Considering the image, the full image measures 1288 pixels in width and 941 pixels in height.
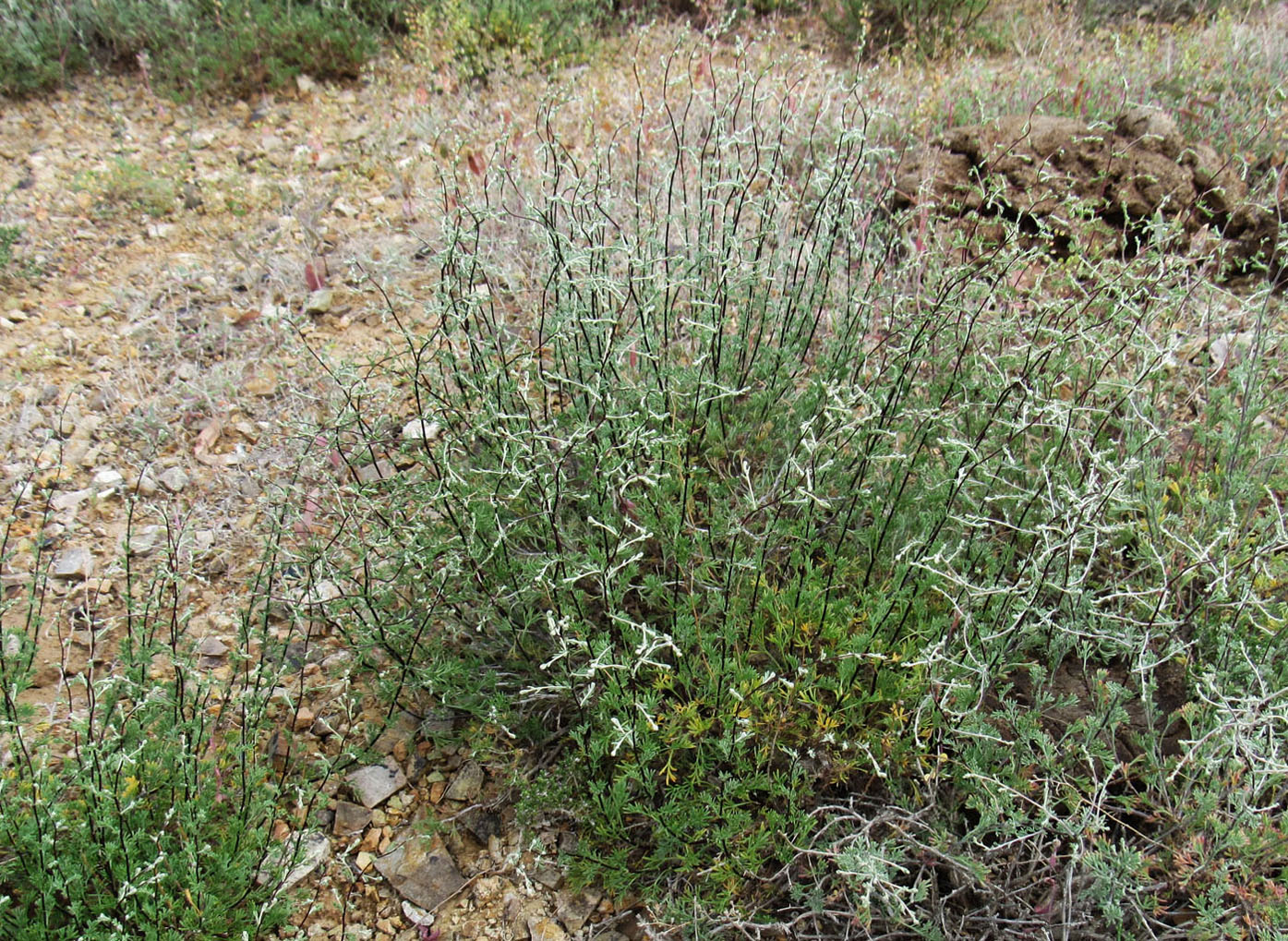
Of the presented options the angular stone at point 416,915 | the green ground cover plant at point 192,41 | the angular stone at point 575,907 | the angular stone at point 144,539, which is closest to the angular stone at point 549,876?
the angular stone at point 575,907

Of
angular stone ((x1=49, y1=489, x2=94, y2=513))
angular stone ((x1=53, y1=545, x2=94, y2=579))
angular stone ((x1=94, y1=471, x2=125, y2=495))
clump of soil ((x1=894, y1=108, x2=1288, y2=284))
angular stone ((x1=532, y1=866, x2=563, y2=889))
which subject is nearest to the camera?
angular stone ((x1=532, y1=866, x2=563, y2=889))

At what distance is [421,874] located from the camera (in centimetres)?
269

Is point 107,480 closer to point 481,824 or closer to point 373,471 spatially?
point 373,471

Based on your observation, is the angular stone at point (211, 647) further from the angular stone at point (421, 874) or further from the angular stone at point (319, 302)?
the angular stone at point (319, 302)

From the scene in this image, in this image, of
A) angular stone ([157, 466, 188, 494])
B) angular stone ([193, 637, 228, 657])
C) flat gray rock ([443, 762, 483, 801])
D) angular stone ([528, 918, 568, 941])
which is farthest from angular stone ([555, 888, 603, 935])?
angular stone ([157, 466, 188, 494])

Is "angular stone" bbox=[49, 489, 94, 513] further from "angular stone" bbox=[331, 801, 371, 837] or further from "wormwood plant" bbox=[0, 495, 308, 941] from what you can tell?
"angular stone" bbox=[331, 801, 371, 837]

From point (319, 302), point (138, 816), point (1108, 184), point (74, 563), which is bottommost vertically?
point (138, 816)

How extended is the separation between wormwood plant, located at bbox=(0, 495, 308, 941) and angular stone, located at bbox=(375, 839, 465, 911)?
30 centimetres

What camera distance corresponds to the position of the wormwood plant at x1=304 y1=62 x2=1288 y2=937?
→ 7.71 ft

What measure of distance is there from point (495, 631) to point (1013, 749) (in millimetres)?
1574

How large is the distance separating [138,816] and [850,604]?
2.06 metres

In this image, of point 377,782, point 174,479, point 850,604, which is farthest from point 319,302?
point 850,604

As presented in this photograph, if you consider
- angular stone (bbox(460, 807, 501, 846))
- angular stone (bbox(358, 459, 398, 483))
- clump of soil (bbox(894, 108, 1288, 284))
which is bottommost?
angular stone (bbox(460, 807, 501, 846))

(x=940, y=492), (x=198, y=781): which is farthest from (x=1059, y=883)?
(x=198, y=781)
